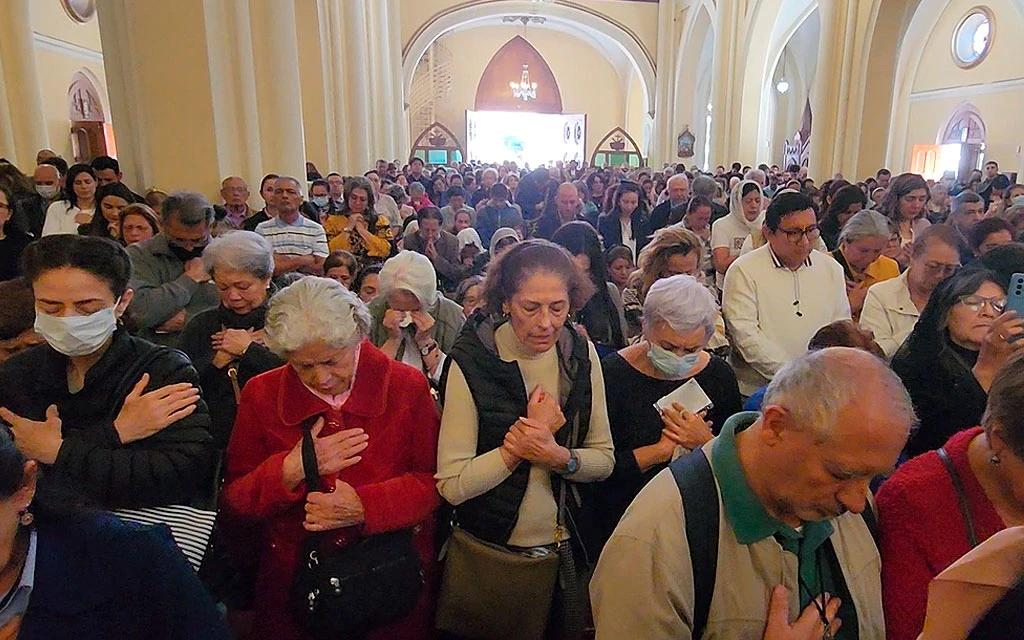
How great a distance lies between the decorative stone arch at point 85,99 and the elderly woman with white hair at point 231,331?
615 inches

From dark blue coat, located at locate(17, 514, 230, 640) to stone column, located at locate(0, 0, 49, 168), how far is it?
10559mm

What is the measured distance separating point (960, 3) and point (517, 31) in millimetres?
18291

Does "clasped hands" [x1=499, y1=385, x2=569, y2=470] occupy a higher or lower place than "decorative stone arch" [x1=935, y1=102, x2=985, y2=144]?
lower

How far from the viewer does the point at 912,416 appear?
145cm

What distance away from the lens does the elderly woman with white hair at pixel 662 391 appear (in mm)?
2570

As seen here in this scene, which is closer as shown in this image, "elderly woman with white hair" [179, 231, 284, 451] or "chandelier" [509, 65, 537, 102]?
"elderly woman with white hair" [179, 231, 284, 451]

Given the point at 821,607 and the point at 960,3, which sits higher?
the point at 960,3

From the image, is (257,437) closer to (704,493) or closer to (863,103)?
(704,493)

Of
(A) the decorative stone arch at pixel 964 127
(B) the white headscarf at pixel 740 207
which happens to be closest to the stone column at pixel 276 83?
(B) the white headscarf at pixel 740 207

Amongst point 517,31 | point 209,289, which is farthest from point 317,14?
point 517,31

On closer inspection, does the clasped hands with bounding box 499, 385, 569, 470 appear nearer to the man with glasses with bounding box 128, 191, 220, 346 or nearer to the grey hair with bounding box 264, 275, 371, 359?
the grey hair with bounding box 264, 275, 371, 359

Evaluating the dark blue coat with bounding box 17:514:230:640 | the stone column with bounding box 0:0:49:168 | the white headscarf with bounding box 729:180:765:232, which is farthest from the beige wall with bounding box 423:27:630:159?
the dark blue coat with bounding box 17:514:230:640

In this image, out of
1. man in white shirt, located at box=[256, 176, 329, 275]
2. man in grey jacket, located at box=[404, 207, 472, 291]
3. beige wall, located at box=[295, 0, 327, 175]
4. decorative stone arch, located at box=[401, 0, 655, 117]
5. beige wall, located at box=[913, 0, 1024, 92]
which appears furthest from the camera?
decorative stone arch, located at box=[401, 0, 655, 117]

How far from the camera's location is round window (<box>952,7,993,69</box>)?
17422mm
